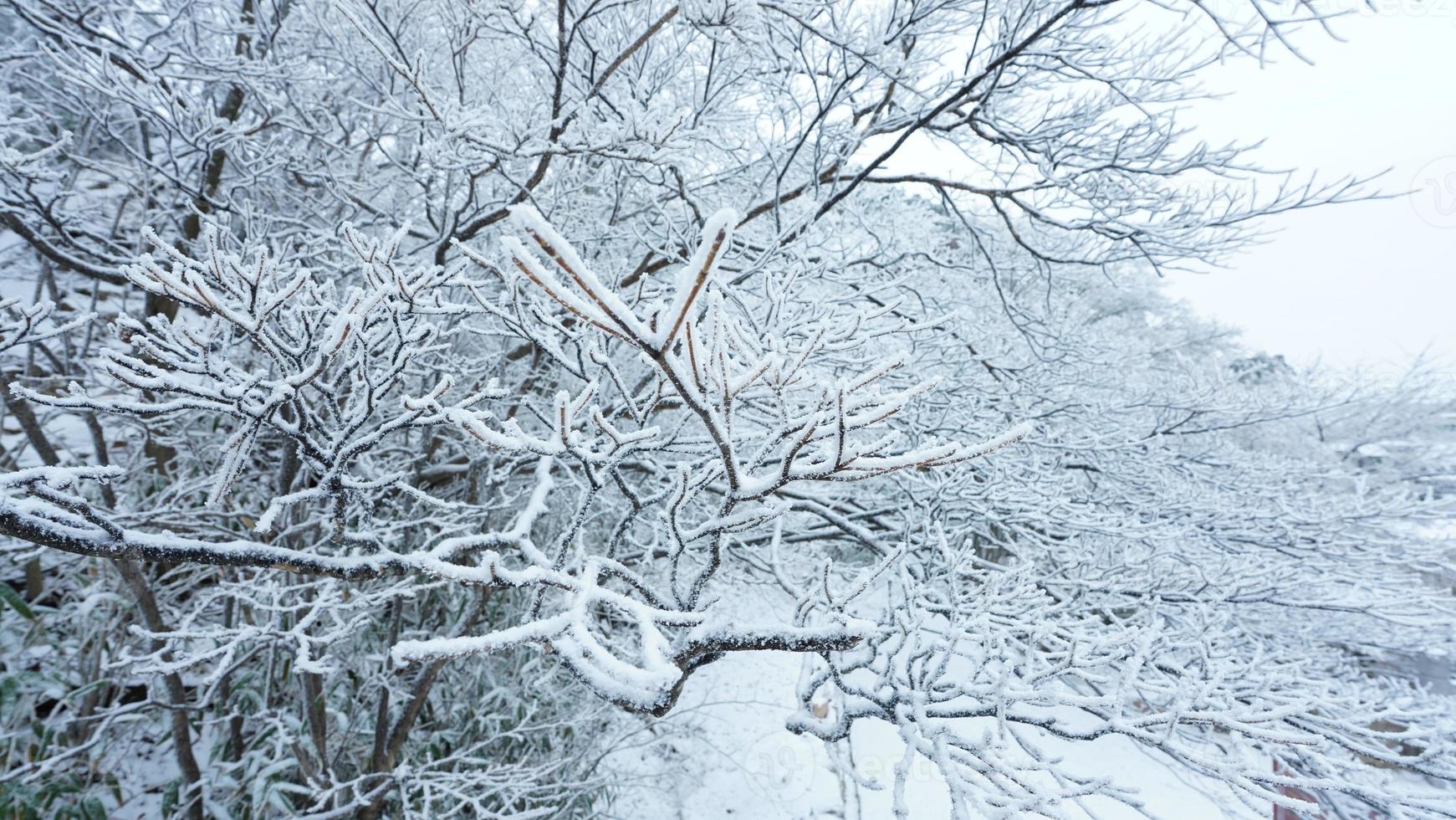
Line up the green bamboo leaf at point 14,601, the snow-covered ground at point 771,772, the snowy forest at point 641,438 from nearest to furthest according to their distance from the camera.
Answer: the snowy forest at point 641,438
the green bamboo leaf at point 14,601
the snow-covered ground at point 771,772

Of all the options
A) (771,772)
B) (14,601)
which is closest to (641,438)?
(14,601)

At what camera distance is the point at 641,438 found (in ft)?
3.78

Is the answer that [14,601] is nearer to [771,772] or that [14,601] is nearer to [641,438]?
[641,438]

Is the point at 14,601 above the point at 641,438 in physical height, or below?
below

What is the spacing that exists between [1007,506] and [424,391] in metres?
2.99

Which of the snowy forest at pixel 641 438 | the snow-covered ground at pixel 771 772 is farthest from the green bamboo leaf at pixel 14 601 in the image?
the snow-covered ground at pixel 771 772

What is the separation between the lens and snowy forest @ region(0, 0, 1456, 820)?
1.29 metres

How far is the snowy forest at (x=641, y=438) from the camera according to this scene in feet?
4.24

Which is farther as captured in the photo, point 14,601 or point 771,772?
point 771,772

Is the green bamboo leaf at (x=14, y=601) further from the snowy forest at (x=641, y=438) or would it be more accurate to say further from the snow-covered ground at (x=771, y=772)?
the snow-covered ground at (x=771, y=772)

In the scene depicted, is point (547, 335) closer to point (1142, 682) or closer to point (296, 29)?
point (1142, 682)

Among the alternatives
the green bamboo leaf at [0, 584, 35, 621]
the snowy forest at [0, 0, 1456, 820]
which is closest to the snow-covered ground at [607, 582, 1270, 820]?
the snowy forest at [0, 0, 1456, 820]

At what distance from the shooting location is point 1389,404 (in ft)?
35.7

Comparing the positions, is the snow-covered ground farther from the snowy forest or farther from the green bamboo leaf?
the green bamboo leaf
